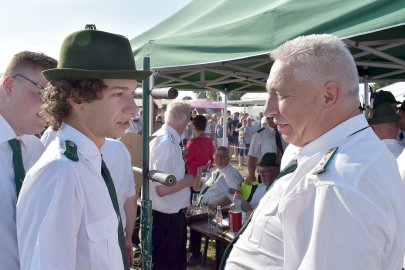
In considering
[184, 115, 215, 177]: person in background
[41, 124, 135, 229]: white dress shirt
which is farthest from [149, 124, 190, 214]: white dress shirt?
[184, 115, 215, 177]: person in background

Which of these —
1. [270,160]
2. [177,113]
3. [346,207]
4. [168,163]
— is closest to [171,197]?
[168,163]

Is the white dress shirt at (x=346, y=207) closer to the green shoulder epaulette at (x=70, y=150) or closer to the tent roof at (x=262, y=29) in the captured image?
the green shoulder epaulette at (x=70, y=150)

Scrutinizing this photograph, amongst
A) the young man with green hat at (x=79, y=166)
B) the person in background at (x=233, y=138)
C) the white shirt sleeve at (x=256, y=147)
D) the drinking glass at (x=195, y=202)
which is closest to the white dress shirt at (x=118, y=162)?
the young man with green hat at (x=79, y=166)

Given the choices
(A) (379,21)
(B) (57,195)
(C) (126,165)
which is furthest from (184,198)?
(B) (57,195)

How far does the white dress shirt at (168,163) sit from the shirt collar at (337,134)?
2505mm

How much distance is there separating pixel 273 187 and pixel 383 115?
2.12 m

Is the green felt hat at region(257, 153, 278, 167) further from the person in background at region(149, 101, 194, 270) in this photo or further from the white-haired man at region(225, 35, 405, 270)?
the white-haired man at region(225, 35, 405, 270)

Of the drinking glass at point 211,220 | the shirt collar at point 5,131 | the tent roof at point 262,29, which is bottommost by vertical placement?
the drinking glass at point 211,220

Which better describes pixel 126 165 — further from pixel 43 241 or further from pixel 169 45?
pixel 43 241

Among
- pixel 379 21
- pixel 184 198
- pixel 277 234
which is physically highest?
pixel 379 21

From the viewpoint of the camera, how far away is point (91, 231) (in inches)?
50.0

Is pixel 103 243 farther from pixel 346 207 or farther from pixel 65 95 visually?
pixel 346 207

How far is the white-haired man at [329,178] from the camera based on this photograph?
988mm

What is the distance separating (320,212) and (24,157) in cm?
153
